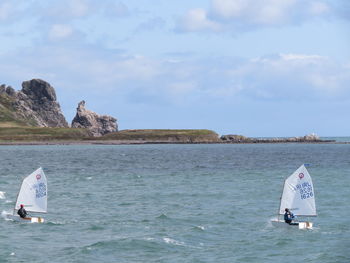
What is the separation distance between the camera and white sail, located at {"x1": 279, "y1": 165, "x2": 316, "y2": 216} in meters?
49.4

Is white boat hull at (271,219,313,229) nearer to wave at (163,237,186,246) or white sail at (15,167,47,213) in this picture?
wave at (163,237,186,246)

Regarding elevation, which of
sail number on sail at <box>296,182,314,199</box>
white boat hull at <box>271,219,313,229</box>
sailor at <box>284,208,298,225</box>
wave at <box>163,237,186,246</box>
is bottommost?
wave at <box>163,237,186,246</box>

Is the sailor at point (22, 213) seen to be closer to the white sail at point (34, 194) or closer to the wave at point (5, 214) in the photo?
the wave at point (5, 214)

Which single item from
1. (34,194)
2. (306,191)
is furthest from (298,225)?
(34,194)

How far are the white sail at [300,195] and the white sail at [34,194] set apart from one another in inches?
812

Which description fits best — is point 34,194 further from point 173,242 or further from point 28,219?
point 173,242

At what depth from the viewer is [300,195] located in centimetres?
4956

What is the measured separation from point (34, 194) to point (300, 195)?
23.0 meters

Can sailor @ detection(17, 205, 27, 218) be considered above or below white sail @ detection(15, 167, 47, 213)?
below

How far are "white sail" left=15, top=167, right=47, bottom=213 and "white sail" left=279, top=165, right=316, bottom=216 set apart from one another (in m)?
20.6

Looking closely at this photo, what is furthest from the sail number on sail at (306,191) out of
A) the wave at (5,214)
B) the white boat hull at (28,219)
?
the wave at (5,214)

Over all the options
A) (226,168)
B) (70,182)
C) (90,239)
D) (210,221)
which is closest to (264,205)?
(210,221)

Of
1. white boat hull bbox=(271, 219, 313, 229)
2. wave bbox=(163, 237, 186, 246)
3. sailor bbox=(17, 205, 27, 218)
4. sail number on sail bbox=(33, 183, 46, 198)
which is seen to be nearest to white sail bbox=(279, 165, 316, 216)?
white boat hull bbox=(271, 219, 313, 229)

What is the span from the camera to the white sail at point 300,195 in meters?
49.4
